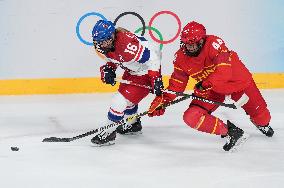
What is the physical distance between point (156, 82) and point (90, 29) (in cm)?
167

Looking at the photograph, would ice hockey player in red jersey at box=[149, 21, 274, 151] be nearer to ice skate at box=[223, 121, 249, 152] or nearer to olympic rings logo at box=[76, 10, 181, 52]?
ice skate at box=[223, 121, 249, 152]

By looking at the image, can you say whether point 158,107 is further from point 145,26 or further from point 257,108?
point 145,26

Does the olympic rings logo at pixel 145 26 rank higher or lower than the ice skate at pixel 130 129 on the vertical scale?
higher

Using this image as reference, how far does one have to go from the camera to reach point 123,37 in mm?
3566

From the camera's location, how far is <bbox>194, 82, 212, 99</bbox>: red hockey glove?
3370mm

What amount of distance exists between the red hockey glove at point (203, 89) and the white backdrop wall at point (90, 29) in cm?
163

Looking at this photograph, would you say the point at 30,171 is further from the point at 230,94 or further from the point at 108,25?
the point at 230,94

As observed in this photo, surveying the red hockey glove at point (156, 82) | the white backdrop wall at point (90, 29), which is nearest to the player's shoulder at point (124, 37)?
the red hockey glove at point (156, 82)

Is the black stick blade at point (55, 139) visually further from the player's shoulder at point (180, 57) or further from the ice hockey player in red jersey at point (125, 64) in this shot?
the player's shoulder at point (180, 57)

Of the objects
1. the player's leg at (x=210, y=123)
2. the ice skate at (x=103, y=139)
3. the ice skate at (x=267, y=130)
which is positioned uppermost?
the player's leg at (x=210, y=123)

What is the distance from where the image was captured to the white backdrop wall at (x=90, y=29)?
16.2ft

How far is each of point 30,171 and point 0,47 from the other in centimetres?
201

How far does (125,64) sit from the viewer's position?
366 cm

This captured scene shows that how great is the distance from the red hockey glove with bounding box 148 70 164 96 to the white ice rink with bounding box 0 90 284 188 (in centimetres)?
36
